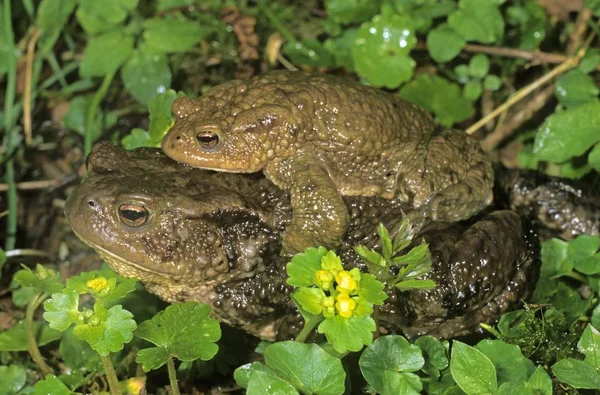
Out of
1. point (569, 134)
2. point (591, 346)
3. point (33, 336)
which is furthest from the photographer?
point (569, 134)

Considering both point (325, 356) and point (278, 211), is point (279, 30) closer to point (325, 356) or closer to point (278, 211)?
point (278, 211)

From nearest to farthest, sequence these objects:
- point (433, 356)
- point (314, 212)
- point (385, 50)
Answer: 1. point (433, 356)
2. point (314, 212)
3. point (385, 50)

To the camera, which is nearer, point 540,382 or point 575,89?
point 540,382

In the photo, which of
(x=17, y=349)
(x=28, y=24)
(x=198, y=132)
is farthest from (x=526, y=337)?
(x=28, y=24)

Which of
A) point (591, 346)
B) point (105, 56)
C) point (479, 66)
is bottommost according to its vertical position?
point (591, 346)

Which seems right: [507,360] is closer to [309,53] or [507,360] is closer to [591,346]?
[591,346]

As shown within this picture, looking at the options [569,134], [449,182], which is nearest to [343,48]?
[569,134]

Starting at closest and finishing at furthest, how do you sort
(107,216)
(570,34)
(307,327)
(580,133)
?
(307,327)
(107,216)
(580,133)
(570,34)

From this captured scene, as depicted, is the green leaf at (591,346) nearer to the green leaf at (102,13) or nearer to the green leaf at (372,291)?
the green leaf at (372,291)

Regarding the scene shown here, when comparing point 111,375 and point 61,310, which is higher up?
point 61,310
